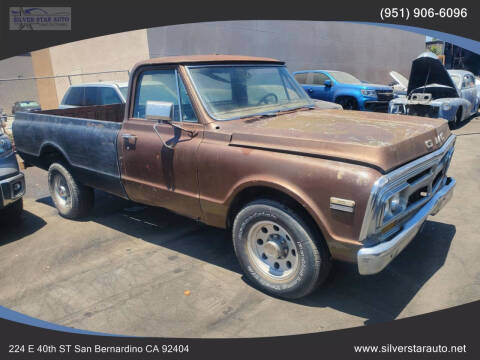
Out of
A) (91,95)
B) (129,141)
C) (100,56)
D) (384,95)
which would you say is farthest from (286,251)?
(100,56)

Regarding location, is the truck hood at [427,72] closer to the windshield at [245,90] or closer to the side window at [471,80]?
the side window at [471,80]

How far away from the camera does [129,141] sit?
415cm

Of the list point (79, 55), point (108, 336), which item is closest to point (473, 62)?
point (79, 55)

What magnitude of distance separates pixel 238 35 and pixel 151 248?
42.0ft

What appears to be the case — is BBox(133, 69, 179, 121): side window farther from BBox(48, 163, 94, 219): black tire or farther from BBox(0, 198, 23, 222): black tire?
BBox(0, 198, 23, 222): black tire

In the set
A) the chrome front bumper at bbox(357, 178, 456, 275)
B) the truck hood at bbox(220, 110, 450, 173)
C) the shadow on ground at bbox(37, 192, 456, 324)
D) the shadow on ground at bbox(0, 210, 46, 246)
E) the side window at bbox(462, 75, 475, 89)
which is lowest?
the shadow on ground at bbox(0, 210, 46, 246)

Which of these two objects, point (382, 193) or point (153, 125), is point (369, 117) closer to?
point (382, 193)

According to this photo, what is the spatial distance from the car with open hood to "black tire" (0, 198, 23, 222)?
8.47 meters

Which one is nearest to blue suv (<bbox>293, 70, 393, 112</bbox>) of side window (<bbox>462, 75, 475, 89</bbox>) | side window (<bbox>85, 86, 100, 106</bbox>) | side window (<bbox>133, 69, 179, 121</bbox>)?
side window (<bbox>462, 75, 475, 89</bbox>)

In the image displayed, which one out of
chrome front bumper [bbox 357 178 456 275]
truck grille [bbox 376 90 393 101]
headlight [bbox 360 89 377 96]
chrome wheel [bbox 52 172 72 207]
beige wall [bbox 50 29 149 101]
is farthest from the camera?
beige wall [bbox 50 29 149 101]

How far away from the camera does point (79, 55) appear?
53.2 ft

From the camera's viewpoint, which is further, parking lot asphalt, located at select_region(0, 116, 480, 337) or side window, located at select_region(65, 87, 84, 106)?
side window, located at select_region(65, 87, 84, 106)

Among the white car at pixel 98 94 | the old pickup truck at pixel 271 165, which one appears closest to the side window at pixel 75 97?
the white car at pixel 98 94

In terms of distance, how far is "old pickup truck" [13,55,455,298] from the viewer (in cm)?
273
